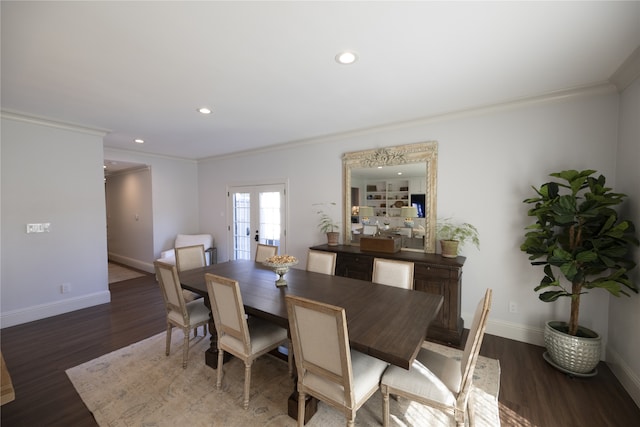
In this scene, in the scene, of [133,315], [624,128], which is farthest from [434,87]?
[133,315]

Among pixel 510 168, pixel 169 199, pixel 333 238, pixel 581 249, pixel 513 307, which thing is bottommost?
pixel 513 307

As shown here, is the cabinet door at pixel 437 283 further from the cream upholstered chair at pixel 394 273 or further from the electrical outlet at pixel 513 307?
the electrical outlet at pixel 513 307

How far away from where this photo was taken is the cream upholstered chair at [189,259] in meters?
3.31

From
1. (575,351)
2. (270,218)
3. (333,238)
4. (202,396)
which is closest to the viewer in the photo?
(202,396)

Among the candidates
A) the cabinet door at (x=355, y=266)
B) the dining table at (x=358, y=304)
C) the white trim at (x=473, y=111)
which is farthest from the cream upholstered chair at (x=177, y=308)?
the white trim at (x=473, y=111)

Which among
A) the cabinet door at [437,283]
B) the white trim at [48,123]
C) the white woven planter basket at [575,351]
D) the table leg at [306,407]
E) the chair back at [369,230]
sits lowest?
the table leg at [306,407]

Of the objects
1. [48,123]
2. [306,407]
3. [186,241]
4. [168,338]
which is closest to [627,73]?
[306,407]

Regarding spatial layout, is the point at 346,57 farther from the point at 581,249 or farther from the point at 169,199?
the point at 169,199

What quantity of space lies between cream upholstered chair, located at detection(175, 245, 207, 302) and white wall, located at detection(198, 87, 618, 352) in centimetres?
287

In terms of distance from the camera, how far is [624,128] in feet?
7.73

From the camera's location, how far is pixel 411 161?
3500 millimetres

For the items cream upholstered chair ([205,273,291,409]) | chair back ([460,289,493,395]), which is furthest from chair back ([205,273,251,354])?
chair back ([460,289,493,395])

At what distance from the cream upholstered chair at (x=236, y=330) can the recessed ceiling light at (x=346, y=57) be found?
6.02ft

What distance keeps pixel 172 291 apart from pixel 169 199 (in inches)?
156
